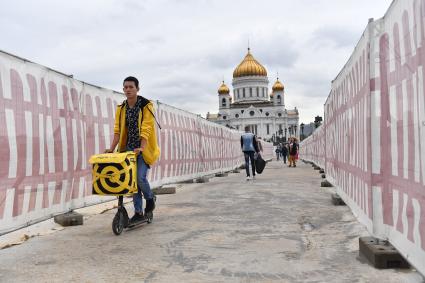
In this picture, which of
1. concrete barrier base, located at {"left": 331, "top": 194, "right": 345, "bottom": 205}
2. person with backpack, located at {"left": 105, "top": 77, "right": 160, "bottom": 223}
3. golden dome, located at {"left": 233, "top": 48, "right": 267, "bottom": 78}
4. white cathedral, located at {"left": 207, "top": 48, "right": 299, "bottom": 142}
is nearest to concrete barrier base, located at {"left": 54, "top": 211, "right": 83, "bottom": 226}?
person with backpack, located at {"left": 105, "top": 77, "right": 160, "bottom": 223}

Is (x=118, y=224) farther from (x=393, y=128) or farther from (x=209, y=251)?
(x=393, y=128)

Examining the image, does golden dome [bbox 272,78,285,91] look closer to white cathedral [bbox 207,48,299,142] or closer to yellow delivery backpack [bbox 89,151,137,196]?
white cathedral [bbox 207,48,299,142]

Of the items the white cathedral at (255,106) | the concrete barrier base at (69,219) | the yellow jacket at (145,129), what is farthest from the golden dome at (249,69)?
the yellow jacket at (145,129)

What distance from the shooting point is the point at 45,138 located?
6.08 metres

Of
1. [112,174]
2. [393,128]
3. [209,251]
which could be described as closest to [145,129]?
[112,174]

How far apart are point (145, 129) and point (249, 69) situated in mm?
134242

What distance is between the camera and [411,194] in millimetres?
3586

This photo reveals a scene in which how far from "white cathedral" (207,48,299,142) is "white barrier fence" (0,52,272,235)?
127m

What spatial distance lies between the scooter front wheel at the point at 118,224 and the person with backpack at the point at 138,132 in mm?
291

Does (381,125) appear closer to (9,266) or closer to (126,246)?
(126,246)

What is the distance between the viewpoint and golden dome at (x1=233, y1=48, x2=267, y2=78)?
138 metres

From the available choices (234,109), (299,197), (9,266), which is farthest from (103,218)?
(234,109)

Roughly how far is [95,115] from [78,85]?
33.0 inches

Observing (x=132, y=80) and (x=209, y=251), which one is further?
(x=132, y=80)
